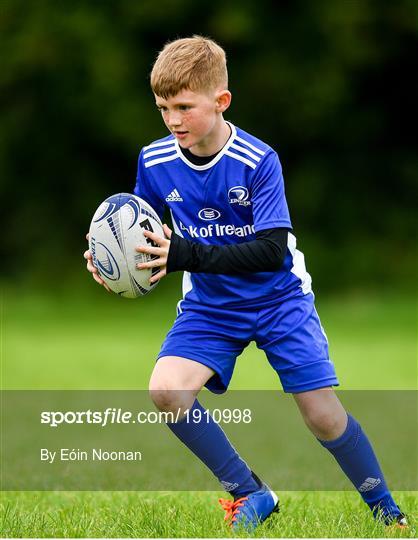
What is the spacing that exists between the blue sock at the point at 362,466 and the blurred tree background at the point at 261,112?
13.6 m

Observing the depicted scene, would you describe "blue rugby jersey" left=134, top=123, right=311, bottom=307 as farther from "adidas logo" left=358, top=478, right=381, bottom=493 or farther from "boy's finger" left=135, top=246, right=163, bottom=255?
"adidas logo" left=358, top=478, right=381, bottom=493

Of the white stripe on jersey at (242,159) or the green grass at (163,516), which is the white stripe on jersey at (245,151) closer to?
the white stripe on jersey at (242,159)

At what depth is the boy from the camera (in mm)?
3918

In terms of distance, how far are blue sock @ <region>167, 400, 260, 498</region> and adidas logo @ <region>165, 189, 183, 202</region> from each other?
0.78m

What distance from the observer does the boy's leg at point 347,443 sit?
404 centimetres

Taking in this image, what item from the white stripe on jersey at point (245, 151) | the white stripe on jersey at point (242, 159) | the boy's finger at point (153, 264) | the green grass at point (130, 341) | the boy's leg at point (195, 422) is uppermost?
the white stripe on jersey at point (245, 151)

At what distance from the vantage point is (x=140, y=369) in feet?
33.6

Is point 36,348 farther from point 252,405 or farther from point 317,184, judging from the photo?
point 317,184

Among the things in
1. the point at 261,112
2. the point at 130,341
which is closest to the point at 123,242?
the point at 130,341

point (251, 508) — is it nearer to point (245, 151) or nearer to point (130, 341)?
point (245, 151)

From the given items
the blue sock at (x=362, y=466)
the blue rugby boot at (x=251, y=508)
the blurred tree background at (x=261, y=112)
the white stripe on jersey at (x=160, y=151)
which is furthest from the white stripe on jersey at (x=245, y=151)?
the blurred tree background at (x=261, y=112)

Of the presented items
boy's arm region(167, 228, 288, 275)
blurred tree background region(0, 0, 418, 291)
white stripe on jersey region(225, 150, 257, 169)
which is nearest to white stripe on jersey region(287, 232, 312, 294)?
boy's arm region(167, 228, 288, 275)

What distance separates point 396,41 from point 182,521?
49.9ft

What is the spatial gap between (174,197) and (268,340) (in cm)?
66
